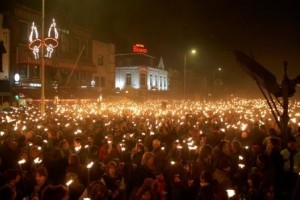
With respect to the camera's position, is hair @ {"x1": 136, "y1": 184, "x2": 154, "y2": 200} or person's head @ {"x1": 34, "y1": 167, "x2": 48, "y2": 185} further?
person's head @ {"x1": 34, "y1": 167, "x2": 48, "y2": 185}

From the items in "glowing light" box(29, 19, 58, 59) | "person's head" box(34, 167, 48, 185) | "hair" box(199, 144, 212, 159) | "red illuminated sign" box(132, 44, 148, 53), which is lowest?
"person's head" box(34, 167, 48, 185)

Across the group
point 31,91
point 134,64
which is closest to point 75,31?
point 31,91

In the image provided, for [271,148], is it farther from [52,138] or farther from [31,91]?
[31,91]

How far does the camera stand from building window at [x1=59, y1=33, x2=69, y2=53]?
38125 mm

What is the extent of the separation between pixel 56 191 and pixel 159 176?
331 cm

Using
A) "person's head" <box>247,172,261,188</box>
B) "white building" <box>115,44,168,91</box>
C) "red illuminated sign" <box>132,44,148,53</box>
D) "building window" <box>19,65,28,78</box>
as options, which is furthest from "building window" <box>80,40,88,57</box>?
"person's head" <box>247,172,261,188</box>

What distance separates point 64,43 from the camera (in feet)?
127

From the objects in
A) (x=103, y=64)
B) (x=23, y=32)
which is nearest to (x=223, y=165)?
(x=23, y=32)

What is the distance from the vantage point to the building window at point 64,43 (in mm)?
38125

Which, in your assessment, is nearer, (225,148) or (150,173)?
(150,173)

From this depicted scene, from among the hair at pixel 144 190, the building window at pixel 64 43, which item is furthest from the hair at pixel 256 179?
the building window at pixel 64 43

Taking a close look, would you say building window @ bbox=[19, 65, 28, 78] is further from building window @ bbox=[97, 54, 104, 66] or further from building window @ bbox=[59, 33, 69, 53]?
building window @ bbox=[97, 54, 104, 66]

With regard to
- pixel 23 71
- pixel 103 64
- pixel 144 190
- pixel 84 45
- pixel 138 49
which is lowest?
pixel 144 190

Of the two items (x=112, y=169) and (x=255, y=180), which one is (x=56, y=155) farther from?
(x=255, y=180)
